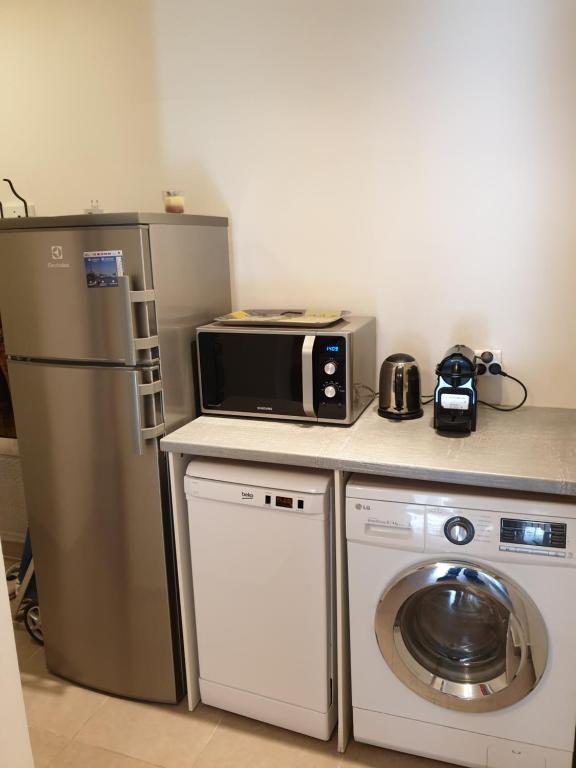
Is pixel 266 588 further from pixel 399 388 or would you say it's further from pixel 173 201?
pixel 173 201

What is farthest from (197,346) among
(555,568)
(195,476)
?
(555,568)

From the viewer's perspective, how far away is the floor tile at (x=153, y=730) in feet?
6.23

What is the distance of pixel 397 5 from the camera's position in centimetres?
197

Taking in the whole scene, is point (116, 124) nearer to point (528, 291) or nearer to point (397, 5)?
point (397, 5)

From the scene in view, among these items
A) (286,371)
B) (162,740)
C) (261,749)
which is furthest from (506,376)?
(162,740)

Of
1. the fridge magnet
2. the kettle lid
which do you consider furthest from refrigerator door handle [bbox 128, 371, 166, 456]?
the kettle lid

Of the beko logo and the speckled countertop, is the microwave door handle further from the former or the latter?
the beko logo

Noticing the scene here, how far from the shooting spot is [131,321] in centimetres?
180

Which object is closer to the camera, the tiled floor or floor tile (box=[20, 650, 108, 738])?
the tiled floor

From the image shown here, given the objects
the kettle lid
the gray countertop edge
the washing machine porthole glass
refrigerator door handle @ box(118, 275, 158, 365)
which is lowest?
the washing machine porthole glass

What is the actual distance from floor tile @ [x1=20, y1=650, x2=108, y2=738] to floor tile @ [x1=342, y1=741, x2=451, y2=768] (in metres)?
0.86

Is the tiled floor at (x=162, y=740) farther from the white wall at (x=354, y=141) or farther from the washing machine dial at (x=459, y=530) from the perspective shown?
the white wall at (x=354, y=141)

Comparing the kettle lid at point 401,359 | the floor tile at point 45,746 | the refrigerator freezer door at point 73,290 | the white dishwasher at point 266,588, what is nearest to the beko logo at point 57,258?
the refrigerator freezer door at point 73,290

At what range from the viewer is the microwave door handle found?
1864 millimetres
